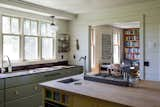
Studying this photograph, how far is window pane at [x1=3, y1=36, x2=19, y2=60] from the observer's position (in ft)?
13.0

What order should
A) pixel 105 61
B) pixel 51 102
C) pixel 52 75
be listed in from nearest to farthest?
pixel 51 102, pixel 52 75, pixel 105 61

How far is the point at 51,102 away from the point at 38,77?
1.43m

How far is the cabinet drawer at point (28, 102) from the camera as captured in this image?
3.40 meters

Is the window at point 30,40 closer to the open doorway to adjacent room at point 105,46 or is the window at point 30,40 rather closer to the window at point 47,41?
the window at point 47,41

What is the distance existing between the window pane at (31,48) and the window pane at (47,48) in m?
0.25

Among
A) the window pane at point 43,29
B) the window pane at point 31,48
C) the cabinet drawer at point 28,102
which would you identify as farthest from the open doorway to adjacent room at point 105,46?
the cabinet drawer at point 28,102

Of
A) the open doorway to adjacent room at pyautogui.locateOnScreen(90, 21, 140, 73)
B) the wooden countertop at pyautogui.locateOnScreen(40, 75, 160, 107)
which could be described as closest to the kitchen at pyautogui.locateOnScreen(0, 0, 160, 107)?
the wooden countertop at pyautogui.locateOnScreen(40, 75, 160, 107)

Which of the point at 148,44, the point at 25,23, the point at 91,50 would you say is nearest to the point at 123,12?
the point at 148,44

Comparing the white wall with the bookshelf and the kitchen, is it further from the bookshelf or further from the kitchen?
the bookshelf

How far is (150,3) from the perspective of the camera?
3.88 meters

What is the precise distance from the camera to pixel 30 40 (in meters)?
4.49

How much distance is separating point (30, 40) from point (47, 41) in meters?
0.61

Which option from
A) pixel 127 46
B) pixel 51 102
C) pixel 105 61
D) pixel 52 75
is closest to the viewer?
pixel 51 102

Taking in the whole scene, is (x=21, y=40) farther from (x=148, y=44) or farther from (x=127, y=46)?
(x=127, y=46)
